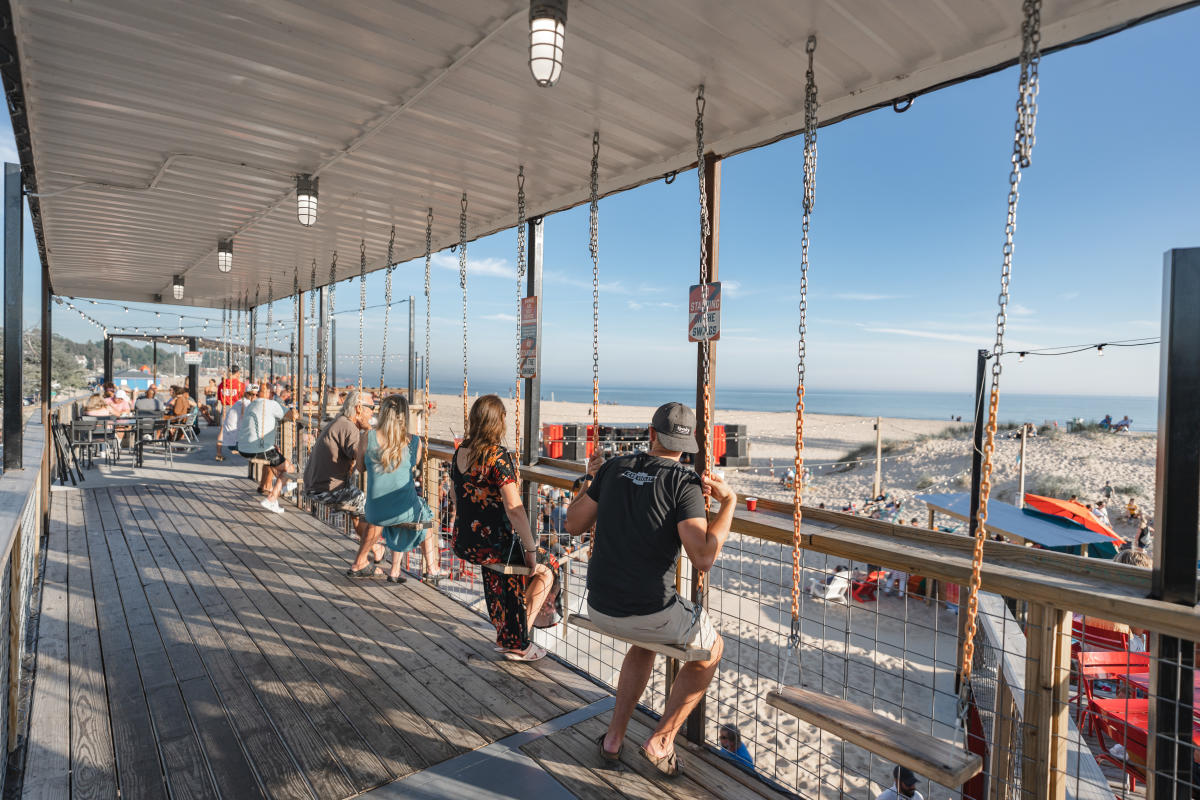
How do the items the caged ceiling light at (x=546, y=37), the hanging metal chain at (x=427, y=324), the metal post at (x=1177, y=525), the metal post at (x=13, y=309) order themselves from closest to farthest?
the metal post at (x=1177, y=525), the caged ceiling light at (x=546, y=37), the metal post at (x=13, y=309), the hanging metal chain at (x=427, y=324)

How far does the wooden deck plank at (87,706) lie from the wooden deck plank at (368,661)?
2.88 ft

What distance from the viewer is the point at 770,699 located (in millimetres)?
1964

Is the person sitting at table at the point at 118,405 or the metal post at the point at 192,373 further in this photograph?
the metal post at the point at 192,373

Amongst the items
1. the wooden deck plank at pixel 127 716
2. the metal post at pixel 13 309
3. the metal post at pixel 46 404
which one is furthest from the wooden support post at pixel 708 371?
→ the metal post at pixel 46 404

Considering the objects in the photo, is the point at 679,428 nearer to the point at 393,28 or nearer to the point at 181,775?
the point at 393,28

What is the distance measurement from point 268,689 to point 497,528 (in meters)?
1.19

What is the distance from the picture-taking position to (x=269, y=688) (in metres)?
2.64

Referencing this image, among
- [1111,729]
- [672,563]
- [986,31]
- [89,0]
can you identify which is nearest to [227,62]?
[89,0]

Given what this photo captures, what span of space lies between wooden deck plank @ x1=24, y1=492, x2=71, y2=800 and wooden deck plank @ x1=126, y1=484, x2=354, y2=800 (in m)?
0.52

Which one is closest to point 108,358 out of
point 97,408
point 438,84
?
point 97,408

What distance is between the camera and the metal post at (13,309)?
3.56 m

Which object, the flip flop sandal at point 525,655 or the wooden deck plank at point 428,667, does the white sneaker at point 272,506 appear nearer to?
the wooden deck plank at point 428,667

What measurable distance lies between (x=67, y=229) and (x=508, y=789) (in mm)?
6208

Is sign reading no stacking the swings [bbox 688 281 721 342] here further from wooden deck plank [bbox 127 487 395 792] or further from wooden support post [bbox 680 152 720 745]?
wooden deck plank [bbox 127 487 395 792]
